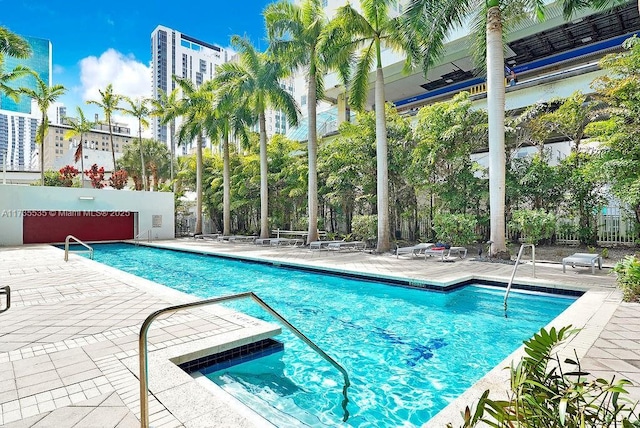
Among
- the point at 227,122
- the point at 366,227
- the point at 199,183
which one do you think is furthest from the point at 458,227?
the point at 199,183

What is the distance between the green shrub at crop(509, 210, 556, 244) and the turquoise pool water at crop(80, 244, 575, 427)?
140 inches

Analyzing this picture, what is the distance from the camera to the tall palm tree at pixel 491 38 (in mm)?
9844

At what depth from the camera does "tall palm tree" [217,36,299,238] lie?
16234mm

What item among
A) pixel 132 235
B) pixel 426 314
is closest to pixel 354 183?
pixel 426 314

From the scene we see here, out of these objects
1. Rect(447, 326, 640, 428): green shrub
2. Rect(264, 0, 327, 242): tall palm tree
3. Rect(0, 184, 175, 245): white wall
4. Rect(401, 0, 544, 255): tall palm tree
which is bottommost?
Rect(447, 326, 640, 428): green shrub

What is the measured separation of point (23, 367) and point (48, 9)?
97.2ft

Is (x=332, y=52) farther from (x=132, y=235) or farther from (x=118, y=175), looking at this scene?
(x=118, y=175)

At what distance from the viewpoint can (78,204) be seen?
1936cm

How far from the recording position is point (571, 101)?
11.2 metres

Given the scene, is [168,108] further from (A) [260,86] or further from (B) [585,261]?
(B) [585,261]

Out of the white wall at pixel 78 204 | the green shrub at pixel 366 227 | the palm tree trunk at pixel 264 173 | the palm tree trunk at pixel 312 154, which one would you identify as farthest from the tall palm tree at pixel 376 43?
the white wall at pixel 78 204

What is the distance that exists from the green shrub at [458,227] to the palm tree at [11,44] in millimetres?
17993

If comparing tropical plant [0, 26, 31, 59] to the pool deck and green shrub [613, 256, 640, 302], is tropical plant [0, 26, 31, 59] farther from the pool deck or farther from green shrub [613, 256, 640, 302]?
green shrub [613, 256, 640, 302]

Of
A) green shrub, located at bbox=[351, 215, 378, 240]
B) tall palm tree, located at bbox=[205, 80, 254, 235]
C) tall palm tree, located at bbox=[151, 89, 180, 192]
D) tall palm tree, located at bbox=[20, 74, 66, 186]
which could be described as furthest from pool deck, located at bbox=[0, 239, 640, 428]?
tall palm tree, located at bbox=[20, 74, 66, 186]
